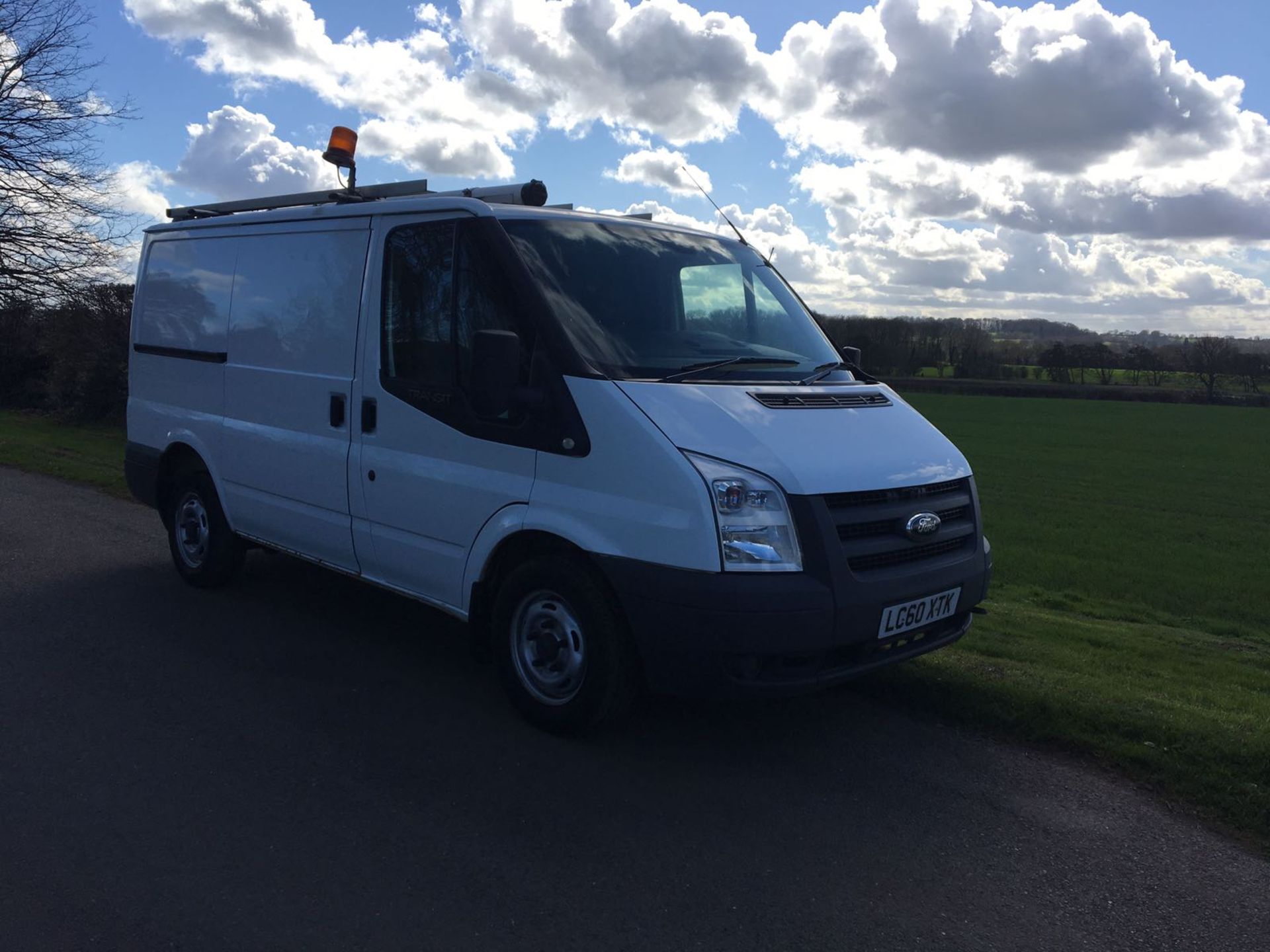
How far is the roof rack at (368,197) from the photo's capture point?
5570mm

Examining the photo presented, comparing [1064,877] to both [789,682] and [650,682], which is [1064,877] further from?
[650,682]

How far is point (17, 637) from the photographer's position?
6.05 m

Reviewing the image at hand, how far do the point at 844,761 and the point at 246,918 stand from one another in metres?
2.55

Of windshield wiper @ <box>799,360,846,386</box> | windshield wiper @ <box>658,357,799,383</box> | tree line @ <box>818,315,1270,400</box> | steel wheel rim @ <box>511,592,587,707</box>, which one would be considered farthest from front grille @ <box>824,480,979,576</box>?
tree line @ <box>818,315,1270,400</box>

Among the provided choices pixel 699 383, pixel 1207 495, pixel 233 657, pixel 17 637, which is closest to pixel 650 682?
pixel 699 383

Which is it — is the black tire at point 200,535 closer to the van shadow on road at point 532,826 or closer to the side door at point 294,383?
the side door at point 294,383

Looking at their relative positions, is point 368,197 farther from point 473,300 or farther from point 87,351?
point 87,351

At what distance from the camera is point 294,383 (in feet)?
19.7

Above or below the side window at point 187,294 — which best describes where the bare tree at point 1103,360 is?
above

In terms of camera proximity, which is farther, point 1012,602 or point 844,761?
point 1012,602

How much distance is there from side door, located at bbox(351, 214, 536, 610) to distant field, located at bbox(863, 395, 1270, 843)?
233 cm

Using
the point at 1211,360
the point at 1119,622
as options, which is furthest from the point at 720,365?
the point at 1211,360

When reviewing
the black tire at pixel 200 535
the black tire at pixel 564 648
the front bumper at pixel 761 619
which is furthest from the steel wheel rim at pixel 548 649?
the black tire at pixel 200 535

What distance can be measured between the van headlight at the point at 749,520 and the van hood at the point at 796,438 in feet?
0.16
